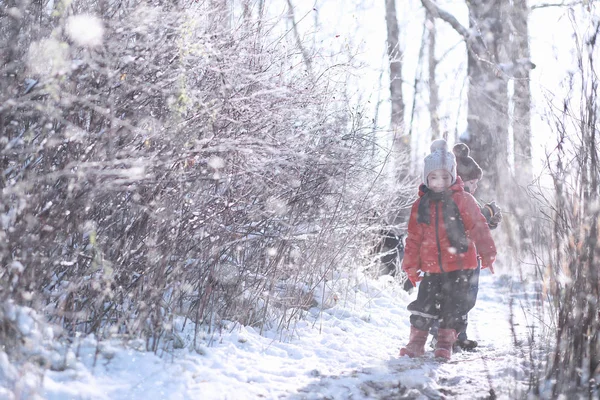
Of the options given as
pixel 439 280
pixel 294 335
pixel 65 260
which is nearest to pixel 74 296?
pixel 65 260

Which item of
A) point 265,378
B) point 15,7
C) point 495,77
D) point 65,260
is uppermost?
point 495,77

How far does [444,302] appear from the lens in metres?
4.22

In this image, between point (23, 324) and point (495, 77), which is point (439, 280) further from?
point (495, 77)

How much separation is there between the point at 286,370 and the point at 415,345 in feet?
3.82

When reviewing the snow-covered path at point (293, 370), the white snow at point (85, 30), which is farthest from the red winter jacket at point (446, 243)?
the white snow at point (85, 30)

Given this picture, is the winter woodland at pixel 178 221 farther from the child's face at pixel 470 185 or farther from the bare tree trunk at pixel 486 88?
the bare tree trunk at pixel 486 88

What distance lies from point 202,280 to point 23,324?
1.36m

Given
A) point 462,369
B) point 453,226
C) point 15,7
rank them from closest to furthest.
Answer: point 15,7
point 462,369
point 453,226

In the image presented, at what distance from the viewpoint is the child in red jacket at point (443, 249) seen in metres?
4.11

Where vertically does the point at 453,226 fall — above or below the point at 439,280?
above

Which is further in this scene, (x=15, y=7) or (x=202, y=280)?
(x=202, y=280)

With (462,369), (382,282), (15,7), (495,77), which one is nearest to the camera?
(15,7)

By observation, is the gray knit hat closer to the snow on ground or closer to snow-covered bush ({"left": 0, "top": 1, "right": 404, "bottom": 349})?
snow-covered bush ({"left": 0, "top": 1, "right": 404, "bottom": 349})

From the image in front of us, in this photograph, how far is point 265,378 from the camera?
3062mm
